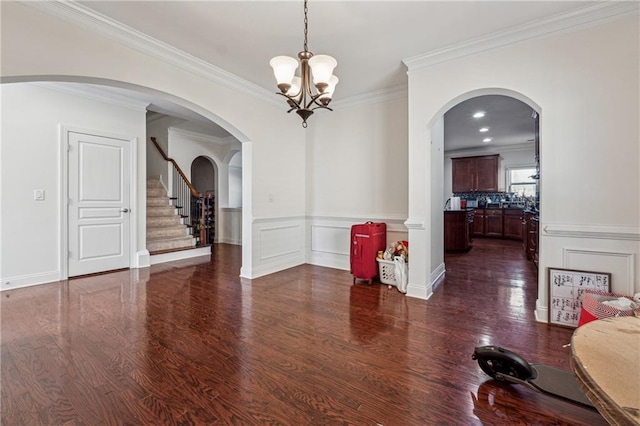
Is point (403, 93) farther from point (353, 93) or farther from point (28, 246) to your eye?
point (28, 246)

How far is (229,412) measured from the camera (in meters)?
1.56

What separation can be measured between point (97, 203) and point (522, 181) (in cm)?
1077

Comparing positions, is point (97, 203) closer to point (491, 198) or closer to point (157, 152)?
point (157, 152)

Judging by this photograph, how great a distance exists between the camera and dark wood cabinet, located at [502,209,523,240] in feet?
26.8

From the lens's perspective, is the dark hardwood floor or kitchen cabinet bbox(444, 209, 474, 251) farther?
kitchen cabinet bbox(444, 209, 474, 251)

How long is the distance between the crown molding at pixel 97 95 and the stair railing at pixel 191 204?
1.89 meters

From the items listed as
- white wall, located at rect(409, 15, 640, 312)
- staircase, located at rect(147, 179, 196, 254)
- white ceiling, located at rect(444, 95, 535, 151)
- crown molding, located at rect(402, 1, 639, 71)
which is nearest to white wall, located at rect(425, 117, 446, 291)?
crown molding, located at rect(402, 1, 639, 71)

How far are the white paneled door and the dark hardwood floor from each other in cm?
69

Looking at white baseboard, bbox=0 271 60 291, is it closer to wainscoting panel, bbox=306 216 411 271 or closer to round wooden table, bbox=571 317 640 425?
wainscoting panel, bbox=306 216 411 271

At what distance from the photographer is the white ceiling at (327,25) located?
2.47m

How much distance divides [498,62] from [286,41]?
2210 millimetres

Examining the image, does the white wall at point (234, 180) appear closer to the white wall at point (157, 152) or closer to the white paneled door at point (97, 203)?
the white wall at point (157, 152)

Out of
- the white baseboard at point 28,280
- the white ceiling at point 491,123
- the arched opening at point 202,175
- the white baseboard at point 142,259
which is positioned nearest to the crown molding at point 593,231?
the white ceiling at point 491,123

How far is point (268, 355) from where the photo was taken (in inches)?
84.2
